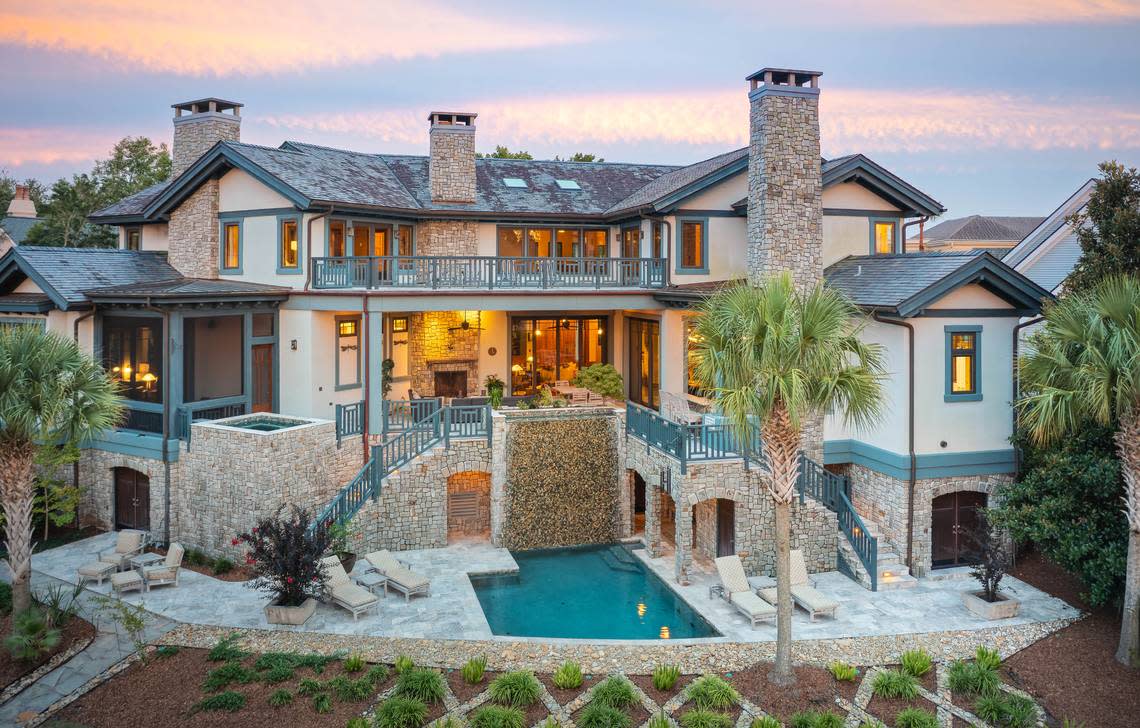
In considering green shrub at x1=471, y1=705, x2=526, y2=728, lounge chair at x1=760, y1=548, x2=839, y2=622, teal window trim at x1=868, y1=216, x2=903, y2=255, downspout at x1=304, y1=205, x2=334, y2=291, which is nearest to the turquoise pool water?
lounge chair at x1=760, y1=548, x2=839, y2=622

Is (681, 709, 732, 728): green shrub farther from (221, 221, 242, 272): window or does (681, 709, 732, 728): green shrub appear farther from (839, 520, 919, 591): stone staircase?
(221, 221, 242, 272): window

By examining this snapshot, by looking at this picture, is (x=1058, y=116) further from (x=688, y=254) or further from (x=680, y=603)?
(x=680, y=603)

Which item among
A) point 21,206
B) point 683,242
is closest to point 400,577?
point 683,242

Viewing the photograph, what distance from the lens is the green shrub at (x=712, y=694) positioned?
10109 millimetres

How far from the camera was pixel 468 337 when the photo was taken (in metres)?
22.3

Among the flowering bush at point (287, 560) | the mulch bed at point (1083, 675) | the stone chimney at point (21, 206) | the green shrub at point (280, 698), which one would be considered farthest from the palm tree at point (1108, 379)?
the stone chimney at point (21, 206)

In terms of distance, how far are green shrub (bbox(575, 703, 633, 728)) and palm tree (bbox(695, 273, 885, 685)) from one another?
2.42 meters

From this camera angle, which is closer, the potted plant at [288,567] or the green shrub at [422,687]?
the green shrub at [422,687]

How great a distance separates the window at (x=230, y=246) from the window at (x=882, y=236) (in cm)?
1657

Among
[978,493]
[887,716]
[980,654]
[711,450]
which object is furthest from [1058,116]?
[887,716]

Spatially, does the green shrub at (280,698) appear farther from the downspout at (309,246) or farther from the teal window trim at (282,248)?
the teal window trim at (282,248)

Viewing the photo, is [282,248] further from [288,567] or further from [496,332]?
[288,567]

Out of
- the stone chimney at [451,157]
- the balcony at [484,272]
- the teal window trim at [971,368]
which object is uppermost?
the stone chimney at [451,157]

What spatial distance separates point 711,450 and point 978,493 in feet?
18.8
